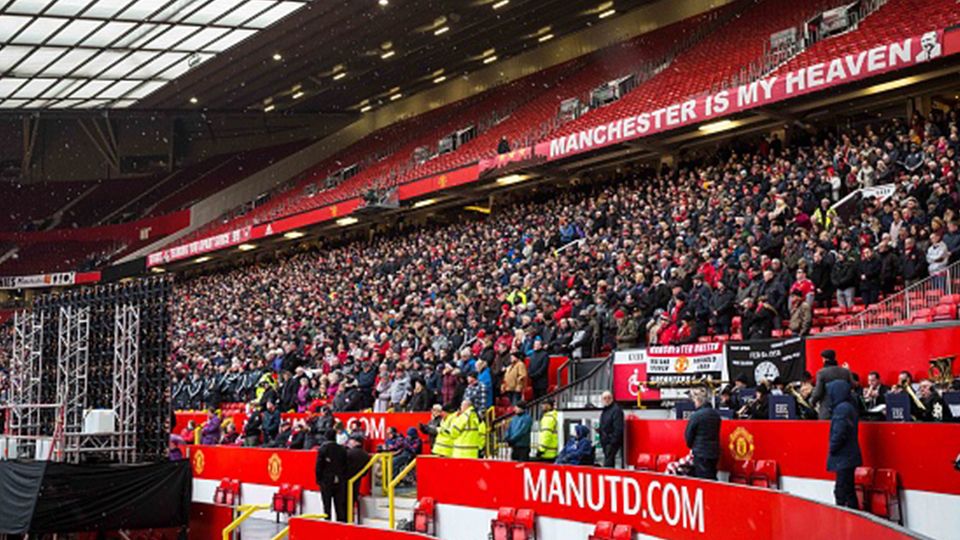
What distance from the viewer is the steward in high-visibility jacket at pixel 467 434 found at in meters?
13.9

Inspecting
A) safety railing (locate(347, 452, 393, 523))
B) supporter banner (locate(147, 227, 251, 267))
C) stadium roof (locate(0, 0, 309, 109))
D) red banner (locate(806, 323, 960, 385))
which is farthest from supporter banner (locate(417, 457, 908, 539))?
supporter banner (locate(147, 227, 251, 267))

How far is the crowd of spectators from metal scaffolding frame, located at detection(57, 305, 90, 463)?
14.7 ft

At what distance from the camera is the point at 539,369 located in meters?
17.8

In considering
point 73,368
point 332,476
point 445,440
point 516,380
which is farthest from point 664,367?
point 73,368

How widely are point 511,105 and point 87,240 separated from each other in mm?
27767

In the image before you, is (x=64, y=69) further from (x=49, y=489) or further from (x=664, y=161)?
(x=49, y=489)

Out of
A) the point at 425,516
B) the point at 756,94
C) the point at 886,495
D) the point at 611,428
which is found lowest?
the point at 425,516

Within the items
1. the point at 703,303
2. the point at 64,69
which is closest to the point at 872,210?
the point at 703,303

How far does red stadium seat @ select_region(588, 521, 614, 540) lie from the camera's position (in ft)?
32.3

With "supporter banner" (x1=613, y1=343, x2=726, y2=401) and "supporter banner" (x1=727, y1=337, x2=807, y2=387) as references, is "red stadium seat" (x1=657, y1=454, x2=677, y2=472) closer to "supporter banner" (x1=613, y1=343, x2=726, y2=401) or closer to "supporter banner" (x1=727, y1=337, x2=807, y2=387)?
"supporter banner" (x1=727, y1=337, x2=807, y2=387)

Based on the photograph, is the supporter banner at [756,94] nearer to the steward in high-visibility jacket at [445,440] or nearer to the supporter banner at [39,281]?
the steward in high-visibility jacket at [445,440]

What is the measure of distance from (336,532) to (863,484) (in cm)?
452

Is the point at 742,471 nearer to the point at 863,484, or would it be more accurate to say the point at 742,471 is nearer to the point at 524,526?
the point at 863,484

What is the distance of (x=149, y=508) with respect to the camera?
54.4 feet
